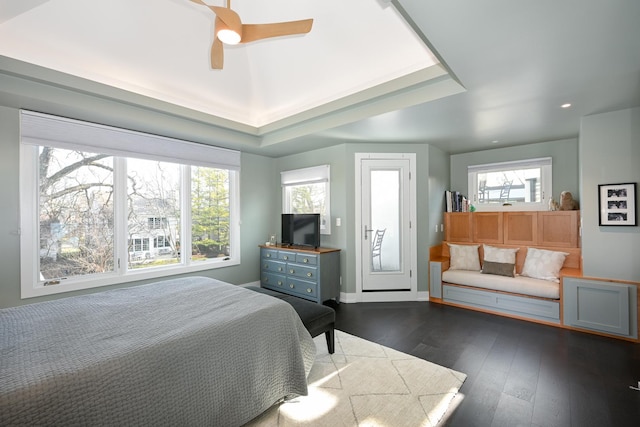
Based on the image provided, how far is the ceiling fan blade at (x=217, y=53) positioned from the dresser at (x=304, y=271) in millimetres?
2585

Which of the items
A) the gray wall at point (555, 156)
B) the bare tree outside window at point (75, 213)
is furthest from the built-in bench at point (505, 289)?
the bare tree outside window at point (75, 213)

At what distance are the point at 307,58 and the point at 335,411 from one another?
10.7 ft

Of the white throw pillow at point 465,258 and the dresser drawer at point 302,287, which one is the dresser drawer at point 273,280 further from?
the white throw pillow at point 465,258

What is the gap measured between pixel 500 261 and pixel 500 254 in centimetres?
11

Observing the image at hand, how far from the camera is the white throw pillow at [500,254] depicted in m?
4.07

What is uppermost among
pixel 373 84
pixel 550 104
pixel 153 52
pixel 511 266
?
pixel 153 52

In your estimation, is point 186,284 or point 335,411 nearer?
point 335,411

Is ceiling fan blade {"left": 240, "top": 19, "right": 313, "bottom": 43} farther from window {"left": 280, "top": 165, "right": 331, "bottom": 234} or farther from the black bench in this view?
window {"left": 280, "top": 165, "right": 331, "bottom": 234}

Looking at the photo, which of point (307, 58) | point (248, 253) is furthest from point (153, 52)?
point (248, 253)

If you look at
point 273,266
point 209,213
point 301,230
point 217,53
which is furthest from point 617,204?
point 209,213

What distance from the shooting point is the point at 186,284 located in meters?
2.64

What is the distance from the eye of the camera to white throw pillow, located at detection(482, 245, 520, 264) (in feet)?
13.4

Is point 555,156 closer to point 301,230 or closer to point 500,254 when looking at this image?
point 500,254

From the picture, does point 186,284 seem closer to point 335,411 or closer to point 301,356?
point 301,356
